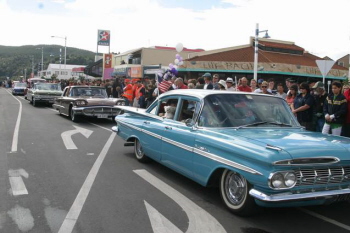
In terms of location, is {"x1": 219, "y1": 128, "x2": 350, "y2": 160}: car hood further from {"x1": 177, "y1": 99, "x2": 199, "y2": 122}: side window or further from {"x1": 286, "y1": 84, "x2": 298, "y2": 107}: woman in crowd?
{"x1": 286, "y1": 84, "x2": 298, "y2": 107}: woman in crowd

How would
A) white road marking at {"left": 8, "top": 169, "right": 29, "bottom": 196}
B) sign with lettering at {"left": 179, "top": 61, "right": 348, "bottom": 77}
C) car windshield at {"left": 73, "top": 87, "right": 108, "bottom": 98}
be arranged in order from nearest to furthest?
1. white road marking at {"left": 8, "top": 169, "right": 29, "bottom": 196}
2. car windshield at {"left": 73, "top": 87, "right": 108, "bottom": 98}
3. sign with lettering at {"left": 179, "top": 61, "right": 348, "bottom": 77}

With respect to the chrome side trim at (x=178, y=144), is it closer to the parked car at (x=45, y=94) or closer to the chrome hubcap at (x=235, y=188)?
the chrome hubcap at (x=235, y=188)

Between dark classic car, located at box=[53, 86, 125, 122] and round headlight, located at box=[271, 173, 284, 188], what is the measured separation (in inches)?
368

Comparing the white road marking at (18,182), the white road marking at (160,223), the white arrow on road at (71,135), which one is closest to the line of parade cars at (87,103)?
the white arrow on road at (71,135)

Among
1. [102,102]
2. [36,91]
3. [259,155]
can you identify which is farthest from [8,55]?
[259,155]

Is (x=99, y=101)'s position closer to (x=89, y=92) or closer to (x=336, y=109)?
(x=89, y=92)

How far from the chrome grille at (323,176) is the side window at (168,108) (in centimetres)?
258

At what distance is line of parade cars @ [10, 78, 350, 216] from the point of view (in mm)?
3803

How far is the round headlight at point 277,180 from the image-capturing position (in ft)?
12.3

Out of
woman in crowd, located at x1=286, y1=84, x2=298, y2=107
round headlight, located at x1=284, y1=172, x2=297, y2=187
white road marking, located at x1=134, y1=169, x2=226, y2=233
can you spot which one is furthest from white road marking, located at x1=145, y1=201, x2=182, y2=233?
woman in crowd, located at x1=286, y1=84, x2=298, y2=107

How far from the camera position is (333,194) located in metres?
3.92

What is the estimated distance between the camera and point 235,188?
4391mm

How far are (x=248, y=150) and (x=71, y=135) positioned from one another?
7.39 m

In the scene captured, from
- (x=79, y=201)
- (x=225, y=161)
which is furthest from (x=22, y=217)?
(x=225, y=161)
